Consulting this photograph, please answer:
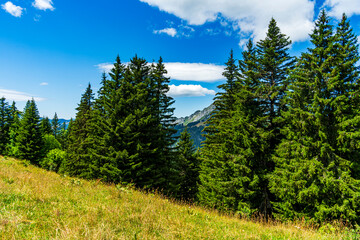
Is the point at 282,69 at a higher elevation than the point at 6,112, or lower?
higher

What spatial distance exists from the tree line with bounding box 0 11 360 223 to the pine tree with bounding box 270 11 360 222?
0.20ft

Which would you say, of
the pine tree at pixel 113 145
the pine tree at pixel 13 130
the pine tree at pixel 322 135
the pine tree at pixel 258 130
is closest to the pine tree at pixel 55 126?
the pine tree at pixel 13 130

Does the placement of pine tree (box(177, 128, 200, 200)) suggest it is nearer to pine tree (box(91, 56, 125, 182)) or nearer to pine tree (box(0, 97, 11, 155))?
pine tree (box(91, 56, 125, 182))

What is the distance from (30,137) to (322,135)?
4695 cm

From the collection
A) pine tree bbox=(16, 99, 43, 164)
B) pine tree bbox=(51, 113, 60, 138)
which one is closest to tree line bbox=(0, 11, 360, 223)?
pine tree bbox=(16, 99, 43, 164)

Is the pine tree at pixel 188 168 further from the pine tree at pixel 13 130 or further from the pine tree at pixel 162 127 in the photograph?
the pine tree at pixel 13 130

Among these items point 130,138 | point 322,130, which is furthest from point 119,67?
point 322,130

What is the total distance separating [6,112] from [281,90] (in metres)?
55.0

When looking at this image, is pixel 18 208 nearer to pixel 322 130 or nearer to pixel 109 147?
pixel 109 147

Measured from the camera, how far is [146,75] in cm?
2141

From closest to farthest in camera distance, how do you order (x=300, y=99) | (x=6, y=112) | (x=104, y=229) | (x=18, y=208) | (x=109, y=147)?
(x=104, y=229) < (x=18, y=208) < (x=300, y=99) < (x=109, y=147) < (x=6, y=112)

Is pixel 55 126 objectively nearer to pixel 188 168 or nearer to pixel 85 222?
pixel 188 168

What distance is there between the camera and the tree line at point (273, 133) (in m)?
11.8

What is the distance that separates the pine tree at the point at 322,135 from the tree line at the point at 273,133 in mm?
60
